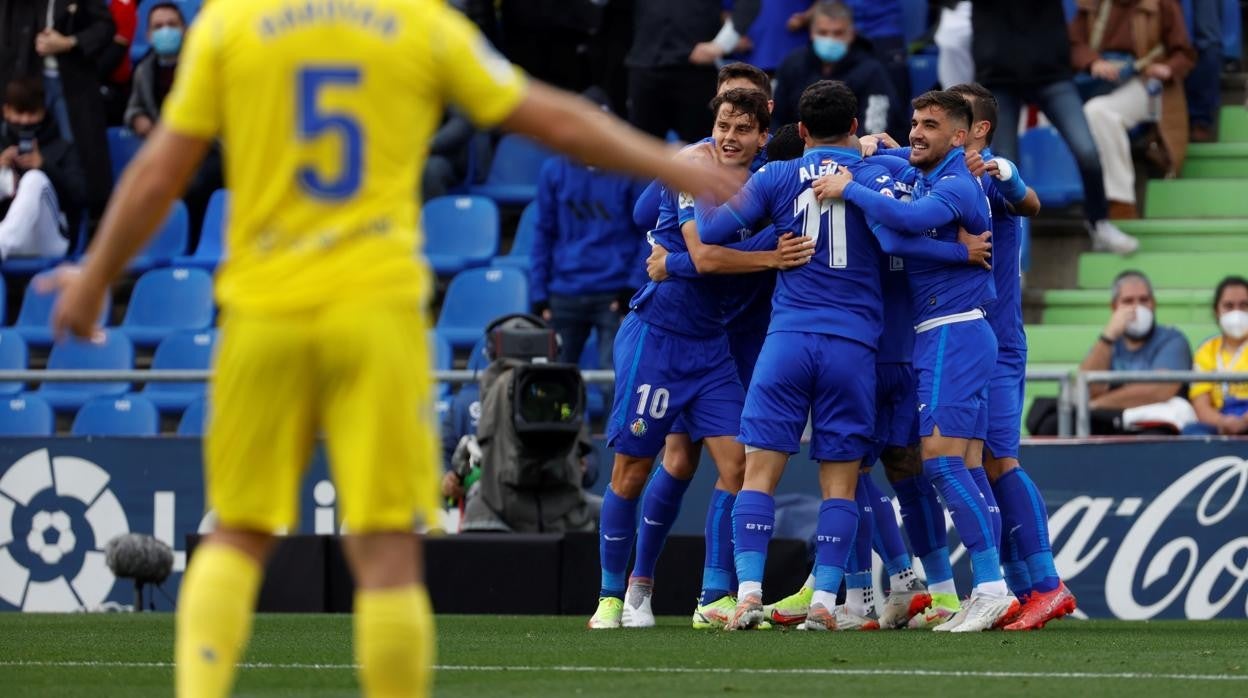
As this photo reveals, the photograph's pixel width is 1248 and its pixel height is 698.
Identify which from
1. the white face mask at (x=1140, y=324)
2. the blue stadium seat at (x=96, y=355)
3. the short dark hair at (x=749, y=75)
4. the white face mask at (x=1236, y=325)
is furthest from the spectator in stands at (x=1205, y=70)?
the blue stadium seat at (x=96, y=355)

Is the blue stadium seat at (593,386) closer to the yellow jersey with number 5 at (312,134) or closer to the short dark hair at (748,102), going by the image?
the short dark hair at (748,102)

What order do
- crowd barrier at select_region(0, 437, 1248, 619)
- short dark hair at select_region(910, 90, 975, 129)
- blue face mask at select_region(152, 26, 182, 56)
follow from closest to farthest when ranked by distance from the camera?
short dark hair at select_region(910, 90, 975, 129), crowd barrier at select_region(0, 437, 1248, 619), blue face mask at select_region(152, 26, 182, 56)

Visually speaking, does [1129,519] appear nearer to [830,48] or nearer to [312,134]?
[830,48]

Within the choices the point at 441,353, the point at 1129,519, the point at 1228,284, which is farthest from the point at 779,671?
the point at 441,353

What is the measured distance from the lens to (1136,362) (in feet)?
42.5

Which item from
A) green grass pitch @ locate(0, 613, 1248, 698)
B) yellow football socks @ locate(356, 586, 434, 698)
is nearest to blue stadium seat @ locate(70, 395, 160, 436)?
green grass pitch @ locate(0, 613, 1248, 698)

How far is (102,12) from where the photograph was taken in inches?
663

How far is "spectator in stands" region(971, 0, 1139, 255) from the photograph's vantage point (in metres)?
14.4

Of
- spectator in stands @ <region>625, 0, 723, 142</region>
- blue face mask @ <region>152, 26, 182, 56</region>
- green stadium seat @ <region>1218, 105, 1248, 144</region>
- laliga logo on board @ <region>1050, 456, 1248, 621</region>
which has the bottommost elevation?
laliga logo on board @ <region>1050, 456, 1248, 621</region>

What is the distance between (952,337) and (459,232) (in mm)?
7467

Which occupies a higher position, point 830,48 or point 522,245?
point 830,48

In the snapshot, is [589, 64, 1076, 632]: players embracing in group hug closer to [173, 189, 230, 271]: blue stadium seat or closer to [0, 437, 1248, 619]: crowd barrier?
[0, 437, 1248, 619]: crowd barrier

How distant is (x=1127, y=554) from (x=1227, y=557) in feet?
1.78

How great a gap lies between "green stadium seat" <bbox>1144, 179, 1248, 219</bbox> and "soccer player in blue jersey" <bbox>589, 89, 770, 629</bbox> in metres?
7.10
